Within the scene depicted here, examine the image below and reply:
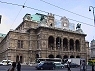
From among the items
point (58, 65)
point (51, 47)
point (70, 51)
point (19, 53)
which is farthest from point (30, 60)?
point (58, 65)

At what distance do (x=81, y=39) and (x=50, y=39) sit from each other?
43.8ft

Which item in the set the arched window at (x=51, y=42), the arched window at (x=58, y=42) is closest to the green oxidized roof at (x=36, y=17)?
the arched window at (x=51, y=42)

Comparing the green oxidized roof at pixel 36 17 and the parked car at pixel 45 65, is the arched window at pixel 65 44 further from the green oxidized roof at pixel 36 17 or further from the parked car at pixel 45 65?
the parked car at pixel 45 65

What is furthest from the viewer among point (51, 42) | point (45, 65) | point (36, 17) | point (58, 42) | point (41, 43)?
point (36, 17)

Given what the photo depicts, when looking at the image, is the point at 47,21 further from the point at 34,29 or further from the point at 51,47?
the point at 51,47

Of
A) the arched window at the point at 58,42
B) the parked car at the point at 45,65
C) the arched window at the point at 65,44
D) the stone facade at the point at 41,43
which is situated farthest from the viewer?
the arched window at the point at 65,44

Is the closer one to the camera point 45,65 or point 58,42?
point 45,65

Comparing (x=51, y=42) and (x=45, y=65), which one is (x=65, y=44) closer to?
(x=51, y=42)

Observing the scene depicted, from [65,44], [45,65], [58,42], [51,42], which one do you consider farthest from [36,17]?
[45,65]

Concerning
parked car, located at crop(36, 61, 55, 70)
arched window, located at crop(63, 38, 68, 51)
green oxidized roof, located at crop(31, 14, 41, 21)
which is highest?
green oxidized roof, located at crop(31, 14, 41, 21)

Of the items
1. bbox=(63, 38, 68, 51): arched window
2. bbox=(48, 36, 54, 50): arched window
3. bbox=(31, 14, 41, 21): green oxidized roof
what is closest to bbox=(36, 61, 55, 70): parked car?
bbox=(48, 36, 54, 50): arched window

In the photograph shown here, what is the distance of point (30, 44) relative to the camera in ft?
195

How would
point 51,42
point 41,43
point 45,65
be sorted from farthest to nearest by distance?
point 51,42 < point 41,43 < point 45,65

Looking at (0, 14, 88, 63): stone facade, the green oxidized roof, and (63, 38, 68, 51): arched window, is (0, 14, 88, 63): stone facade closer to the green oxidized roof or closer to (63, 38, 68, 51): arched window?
(63, 38, 68, 51): arched window
